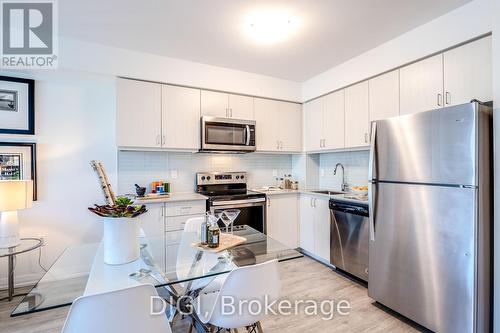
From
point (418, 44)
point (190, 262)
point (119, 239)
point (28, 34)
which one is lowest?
point (190, 262)

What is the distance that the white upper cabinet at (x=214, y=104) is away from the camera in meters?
3.15

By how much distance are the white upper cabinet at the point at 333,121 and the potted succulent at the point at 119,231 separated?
102 inches

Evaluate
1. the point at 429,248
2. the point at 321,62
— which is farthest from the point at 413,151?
the point at 321,62

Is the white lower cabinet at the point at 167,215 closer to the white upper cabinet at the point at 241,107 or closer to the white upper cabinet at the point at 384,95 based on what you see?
the white upper cabinet at the point at 241,107

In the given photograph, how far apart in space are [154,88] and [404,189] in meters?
2.75

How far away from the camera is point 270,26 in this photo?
224 centimetres

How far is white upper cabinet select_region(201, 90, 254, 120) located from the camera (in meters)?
3.17

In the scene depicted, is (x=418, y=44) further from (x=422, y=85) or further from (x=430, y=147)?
(x=430, y=147)

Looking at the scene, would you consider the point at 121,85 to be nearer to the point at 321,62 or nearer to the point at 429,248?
the point at 321,62

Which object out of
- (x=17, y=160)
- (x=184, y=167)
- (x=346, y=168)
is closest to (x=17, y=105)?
(x=17, y=160)

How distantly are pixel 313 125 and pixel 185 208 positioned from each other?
2.15m

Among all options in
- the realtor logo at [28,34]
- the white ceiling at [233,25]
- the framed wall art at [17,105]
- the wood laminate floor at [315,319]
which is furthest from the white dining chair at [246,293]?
the framed wall art at [17,105]

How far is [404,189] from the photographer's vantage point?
2002 millimetres

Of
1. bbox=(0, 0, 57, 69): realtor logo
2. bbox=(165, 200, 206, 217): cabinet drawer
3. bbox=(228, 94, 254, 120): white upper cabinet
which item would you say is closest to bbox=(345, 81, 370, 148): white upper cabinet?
bbox=(228, 94, 254, 120): white upper cabinet
